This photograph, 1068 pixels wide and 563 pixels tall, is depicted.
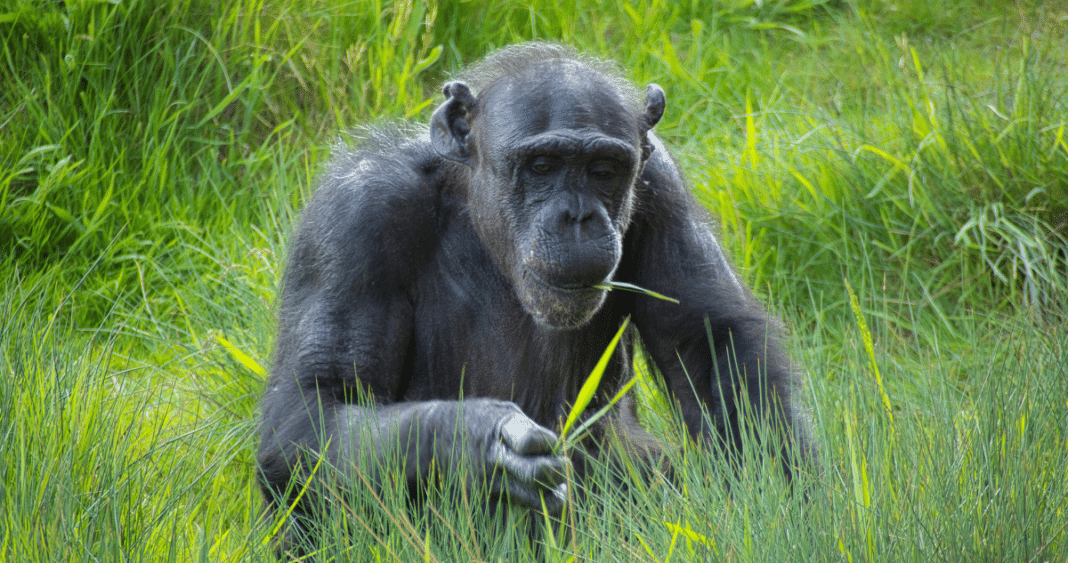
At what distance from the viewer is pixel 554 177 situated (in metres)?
3.50

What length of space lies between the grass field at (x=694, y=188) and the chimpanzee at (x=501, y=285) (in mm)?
246

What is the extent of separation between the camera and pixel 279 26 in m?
6.42

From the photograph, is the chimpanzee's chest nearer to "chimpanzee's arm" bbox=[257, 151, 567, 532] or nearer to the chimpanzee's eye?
"chimpanzee's arm" bbox=[257, 151, 567, 532]

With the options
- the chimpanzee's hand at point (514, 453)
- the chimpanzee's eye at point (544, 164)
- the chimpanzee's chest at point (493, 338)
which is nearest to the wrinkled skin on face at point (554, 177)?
the chimpanzee's eye at point (544, 164)

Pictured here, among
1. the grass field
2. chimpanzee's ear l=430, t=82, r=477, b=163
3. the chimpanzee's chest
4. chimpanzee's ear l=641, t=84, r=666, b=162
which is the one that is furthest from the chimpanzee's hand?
chimpanzee's ear l=641, t=84, r=666, b=162

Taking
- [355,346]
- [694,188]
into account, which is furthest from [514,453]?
[694,188]

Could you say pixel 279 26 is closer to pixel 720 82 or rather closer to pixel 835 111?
pixel 720 82

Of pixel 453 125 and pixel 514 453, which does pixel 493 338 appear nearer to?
pixel 453 125

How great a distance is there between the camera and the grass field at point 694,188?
9.53 feet

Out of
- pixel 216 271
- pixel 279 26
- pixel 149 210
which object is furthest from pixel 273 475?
pixel 279 26

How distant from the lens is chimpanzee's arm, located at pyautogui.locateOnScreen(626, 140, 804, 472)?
3740 millimetres

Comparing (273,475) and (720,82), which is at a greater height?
(720,82)

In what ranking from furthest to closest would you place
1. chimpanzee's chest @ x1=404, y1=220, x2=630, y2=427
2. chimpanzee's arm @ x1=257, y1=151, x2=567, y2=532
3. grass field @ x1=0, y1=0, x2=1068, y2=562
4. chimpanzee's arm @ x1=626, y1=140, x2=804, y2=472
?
chimpanzee's chest @ x1=404, y1=220, x2=630, y2=427, chimpanzee's arm @ x1=626, y1=140, x2=804, y2=472, chimpanzee's arm @ x1=257, y1=151, x2=567, y2=532, grass field @ x1=0, y1=0, x2=1068, y2=562

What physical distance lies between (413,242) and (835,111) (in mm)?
3753
